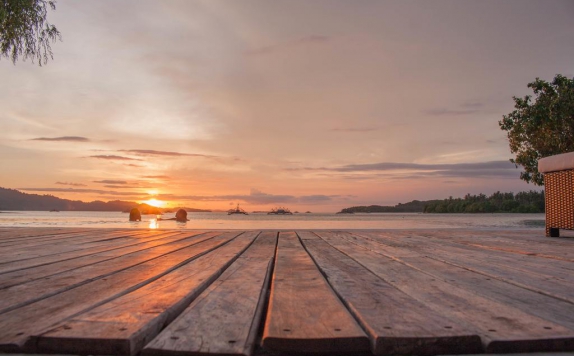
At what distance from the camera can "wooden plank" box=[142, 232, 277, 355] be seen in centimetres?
103

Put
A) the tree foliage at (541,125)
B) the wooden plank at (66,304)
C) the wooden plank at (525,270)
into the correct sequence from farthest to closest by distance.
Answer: the tree foliage at (541,125) → the wooden plank at (525,270) → the wooden plank at (66,304)

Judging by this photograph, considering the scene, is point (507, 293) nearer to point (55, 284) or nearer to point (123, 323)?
point (123, 323)

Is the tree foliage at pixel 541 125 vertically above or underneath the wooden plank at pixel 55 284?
above

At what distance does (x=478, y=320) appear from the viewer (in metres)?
1.29

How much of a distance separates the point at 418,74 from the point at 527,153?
4.79 meters

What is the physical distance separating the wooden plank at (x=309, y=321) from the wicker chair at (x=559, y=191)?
4.55 meters

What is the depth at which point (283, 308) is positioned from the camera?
4.58 ft

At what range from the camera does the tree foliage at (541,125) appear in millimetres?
12414

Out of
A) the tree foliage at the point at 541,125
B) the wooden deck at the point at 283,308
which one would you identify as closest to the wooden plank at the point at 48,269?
the wooden deck at the point at 283,308

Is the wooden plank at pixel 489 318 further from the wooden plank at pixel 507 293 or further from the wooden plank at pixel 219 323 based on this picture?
the wooden plank at pixel 219 323

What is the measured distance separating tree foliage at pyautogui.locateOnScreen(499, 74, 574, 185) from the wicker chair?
814cm

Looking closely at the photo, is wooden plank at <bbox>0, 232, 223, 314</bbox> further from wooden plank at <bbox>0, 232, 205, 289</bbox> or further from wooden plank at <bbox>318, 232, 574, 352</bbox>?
wooden plank at <bbox>318, 232, 574, 352</bbox>

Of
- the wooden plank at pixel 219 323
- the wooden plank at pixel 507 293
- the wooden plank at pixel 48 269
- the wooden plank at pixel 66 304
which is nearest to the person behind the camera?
the wooden plank at pixel 219 323

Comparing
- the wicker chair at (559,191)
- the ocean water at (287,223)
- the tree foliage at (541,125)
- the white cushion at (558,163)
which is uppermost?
→ the tree foliage at (541,125)
